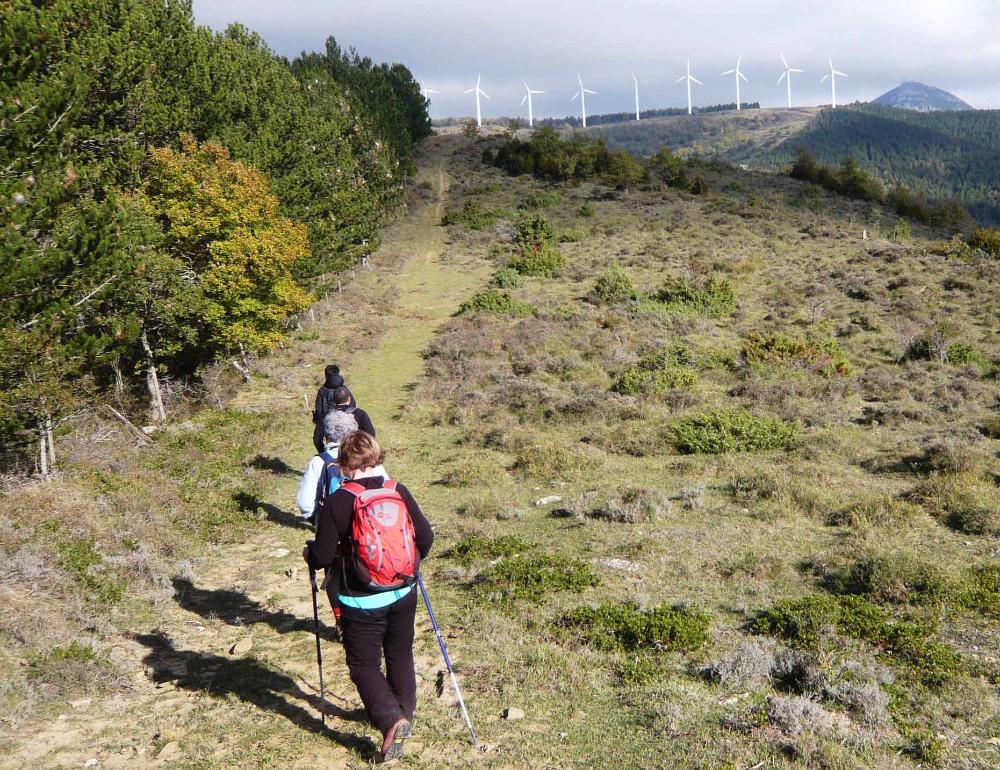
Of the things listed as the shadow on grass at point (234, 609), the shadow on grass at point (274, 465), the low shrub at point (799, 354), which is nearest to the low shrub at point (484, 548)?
the shadow on grass at point (234, 609)

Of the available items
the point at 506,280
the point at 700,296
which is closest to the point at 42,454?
the point at 700,296

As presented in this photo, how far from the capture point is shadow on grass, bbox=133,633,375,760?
611cm

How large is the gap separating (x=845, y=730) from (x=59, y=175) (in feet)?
47.1

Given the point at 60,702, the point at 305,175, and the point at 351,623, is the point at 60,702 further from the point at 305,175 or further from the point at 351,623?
the point at 305,175

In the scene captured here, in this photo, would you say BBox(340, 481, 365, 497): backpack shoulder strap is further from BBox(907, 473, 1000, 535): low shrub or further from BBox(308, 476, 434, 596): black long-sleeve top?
BBox(907, 473, 1000, 535): low shrub

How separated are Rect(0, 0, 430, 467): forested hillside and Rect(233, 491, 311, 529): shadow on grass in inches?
132

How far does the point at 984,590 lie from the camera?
7.95 m

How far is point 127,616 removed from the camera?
8266 mm

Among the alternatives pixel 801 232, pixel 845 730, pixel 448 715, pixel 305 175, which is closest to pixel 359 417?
pixel 448 715

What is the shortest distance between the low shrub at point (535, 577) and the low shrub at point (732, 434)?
6.88 metres

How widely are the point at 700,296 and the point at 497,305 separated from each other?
10.2m

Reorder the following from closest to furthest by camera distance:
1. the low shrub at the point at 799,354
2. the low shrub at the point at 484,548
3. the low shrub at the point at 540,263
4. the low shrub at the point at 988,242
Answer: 1. the low shrub at the point at 484,548
2. the low shrub at the point at 799,354
3. the low shrub at the point at 540,263
4. the low shrub at the point at 988,242

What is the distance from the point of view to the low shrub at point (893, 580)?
7984mm

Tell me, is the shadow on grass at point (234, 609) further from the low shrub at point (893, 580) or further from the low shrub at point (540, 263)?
the low shrub at point (540, 263)
